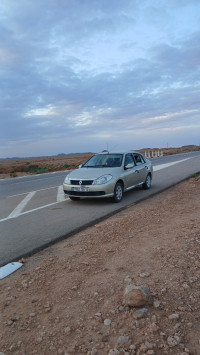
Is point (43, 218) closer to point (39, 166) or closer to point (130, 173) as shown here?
point (130, 173)

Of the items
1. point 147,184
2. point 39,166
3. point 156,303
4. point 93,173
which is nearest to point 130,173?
point 93,173

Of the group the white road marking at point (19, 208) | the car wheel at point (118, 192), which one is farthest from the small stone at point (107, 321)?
the car wheel at point (118, 192)

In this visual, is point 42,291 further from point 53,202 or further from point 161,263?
point 53,202

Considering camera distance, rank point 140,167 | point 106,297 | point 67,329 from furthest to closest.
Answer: point 140,167, point 106,297, point 67,329

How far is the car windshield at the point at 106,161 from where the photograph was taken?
31.7ft

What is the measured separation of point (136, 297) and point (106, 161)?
279 inches

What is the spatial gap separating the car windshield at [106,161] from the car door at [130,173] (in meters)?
0.27

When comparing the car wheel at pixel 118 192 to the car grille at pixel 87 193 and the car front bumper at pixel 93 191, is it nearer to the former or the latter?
the car front bumper at pixel 93 191

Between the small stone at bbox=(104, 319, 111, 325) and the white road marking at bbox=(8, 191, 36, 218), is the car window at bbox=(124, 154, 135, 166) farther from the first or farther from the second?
the small stone at bbox=(104, 319, 111, 325)

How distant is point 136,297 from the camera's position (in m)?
3.03

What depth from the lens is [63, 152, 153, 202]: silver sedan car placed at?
8562mm

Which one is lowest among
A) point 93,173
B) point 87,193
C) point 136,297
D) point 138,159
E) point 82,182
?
point 136,297

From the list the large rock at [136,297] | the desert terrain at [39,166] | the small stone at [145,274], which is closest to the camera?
the large rock at [136,297]

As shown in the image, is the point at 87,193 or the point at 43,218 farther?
the point at 87,193
